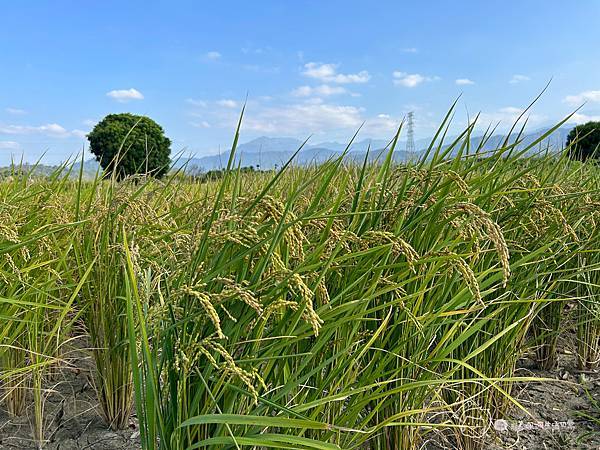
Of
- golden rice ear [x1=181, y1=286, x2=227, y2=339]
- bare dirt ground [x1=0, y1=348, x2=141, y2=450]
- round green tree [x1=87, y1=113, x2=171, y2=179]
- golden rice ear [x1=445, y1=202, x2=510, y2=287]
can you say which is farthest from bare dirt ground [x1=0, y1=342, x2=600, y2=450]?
round green tree [x1=87, y1=113, x2=171, y2=179]

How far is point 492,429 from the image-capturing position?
187cm

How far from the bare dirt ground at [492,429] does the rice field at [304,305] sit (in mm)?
52

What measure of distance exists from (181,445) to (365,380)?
46 centimetres

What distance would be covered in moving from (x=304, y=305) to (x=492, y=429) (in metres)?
1.31

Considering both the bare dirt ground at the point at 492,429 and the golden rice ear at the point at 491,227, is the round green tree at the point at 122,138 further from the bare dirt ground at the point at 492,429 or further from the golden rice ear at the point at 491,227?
the golden rice ear at the point at 491,227

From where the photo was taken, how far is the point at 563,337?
9.14 feet

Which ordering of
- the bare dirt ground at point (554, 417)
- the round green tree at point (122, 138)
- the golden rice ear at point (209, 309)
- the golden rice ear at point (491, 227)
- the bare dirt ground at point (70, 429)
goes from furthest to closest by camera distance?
the round green tree at point (122, 138)
the bare dirt ground at point (554, 417)
the bare dirt ground at point (70, 429)
the golden rice ear at point (491, 227)
the golden rice ear at point (209, 309)

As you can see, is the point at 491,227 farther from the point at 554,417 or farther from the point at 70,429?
the point at 70,429

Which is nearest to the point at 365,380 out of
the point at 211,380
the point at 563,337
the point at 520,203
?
the point at 211,380

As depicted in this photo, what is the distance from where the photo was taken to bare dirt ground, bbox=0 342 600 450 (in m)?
1.74

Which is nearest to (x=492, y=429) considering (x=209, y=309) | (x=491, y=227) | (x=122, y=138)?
(x=491, y=227)

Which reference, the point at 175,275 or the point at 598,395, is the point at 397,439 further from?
the point at 598,395

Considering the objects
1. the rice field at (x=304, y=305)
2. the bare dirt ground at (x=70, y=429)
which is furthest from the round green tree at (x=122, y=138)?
the rice field at (x=304, y=305)

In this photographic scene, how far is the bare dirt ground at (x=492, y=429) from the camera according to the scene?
5.70ft
